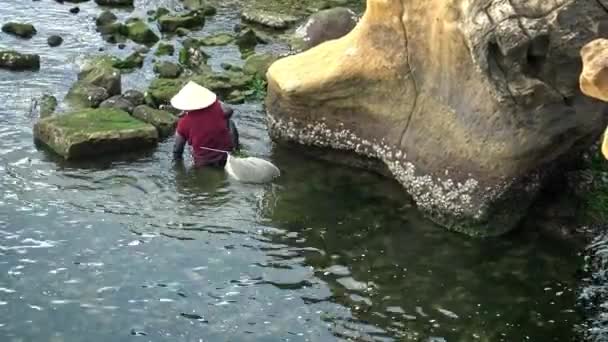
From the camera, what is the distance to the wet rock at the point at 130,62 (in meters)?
17.7

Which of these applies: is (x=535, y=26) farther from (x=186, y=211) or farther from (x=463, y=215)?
(x=186, y=211)

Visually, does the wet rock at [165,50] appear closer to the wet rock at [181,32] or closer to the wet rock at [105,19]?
the wet rock at [181,32]

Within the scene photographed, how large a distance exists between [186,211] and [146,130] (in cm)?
228

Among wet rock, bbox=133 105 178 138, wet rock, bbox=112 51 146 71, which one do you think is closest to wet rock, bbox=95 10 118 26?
wet rock, bbox=112 51 146 71

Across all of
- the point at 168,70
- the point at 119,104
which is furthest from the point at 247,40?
the point at 119,104

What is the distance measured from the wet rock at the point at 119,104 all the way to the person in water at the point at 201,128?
5.93ft

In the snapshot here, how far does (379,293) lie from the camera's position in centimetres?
1070

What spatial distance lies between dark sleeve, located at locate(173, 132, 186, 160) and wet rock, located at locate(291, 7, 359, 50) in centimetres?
470

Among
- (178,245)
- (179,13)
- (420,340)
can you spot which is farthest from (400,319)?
(179,13)

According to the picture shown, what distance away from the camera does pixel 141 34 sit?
1934 cm

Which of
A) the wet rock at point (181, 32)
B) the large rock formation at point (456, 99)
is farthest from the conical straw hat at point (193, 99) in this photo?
the wet rock at point (181, 32)

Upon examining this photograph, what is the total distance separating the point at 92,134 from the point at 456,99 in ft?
18.0

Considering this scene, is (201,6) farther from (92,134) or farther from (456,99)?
(456,99)

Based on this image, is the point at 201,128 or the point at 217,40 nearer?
the point at 201,128
